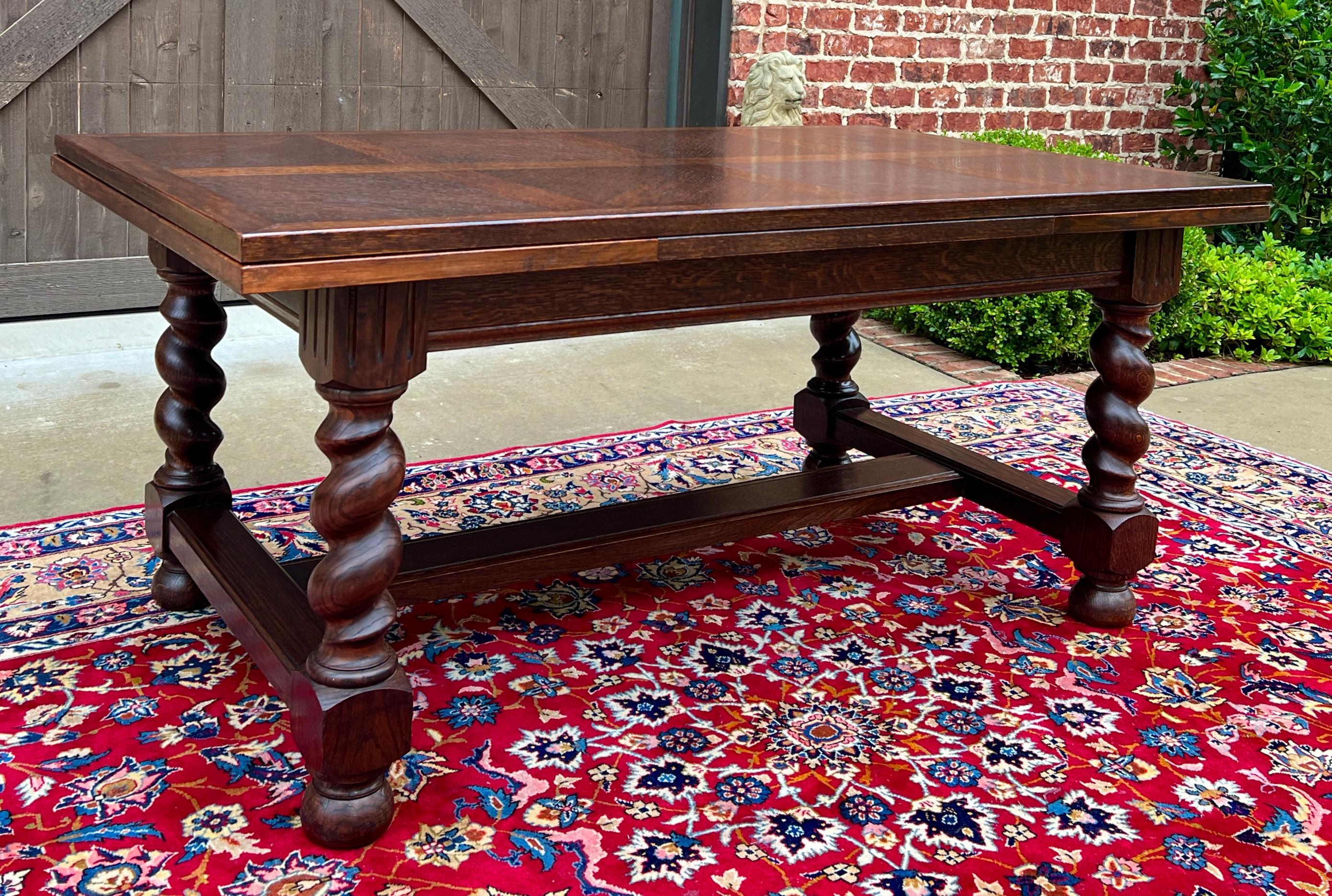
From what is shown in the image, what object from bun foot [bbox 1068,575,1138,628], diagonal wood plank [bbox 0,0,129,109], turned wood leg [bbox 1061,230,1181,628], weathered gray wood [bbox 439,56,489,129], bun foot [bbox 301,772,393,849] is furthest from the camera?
weathered gray wood [bbox 439,56,489,129]

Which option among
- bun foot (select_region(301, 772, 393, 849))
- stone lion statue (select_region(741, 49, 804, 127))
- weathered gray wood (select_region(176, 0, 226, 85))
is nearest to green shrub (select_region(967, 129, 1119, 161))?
stone lion statue (select_region(741, 49, 804, 127))

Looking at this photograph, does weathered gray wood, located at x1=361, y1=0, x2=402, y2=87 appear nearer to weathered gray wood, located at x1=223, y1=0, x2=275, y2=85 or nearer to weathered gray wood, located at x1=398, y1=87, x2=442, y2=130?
weathered gray wood, located at x1=398, y1=87, x2=442, y2=130

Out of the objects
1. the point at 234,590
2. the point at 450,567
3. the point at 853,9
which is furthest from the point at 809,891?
the point at 853,9

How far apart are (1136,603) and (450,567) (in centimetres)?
154

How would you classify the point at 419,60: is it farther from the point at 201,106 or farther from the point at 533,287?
the point at 533,287

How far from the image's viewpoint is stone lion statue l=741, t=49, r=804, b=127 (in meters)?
5.45

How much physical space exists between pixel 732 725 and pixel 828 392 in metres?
1.34

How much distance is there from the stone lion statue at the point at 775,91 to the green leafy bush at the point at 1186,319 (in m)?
0.82

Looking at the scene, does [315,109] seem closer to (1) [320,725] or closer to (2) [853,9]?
(2) [853,9]

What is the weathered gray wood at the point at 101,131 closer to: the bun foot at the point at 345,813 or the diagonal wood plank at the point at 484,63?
the diagonal wood plank at the point at 484,63

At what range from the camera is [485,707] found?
7.75ft

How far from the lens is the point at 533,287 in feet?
6.37

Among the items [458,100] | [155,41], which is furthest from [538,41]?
[155,41]

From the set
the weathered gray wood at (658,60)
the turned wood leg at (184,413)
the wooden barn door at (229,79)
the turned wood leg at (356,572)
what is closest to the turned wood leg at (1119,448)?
the turned wood leg at (356,572)
